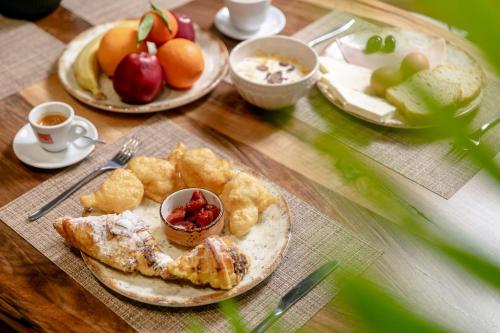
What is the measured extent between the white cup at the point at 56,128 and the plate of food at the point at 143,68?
0.14 meters

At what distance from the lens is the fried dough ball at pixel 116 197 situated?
3.70ft

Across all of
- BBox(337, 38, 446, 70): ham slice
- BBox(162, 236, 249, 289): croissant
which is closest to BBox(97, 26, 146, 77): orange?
BBox(337, 38, 446, 70): ham slice

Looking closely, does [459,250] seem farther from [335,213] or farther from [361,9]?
[361,9]

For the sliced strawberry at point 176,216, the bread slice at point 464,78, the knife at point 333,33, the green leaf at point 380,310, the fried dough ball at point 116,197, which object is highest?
the green leaf at point 380,310

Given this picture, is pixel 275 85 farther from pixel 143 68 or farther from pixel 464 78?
pixel 464 78

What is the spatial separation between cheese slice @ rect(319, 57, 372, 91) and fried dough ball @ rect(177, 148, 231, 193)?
1.55 feet

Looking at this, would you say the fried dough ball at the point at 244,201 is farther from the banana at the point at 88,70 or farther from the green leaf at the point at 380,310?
the green leaf at the point at 380,310

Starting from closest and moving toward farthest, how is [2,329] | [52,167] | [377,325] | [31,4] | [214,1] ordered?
[377,325] < [2,329] < [52,167] < [31,4] < [214,1]

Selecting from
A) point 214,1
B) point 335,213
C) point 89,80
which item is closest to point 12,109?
point 89,80

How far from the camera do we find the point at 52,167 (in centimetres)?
130

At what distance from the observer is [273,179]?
1286mm

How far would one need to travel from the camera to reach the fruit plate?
1.48 m

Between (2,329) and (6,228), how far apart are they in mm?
198

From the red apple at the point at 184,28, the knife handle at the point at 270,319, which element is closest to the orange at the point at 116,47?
A: the red apple at the point at 184,28
